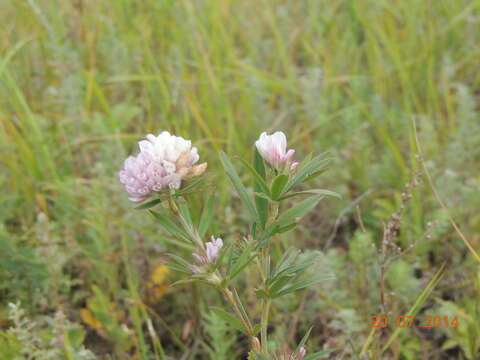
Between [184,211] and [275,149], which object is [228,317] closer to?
[184,211]

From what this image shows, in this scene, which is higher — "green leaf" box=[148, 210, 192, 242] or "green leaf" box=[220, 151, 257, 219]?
"green leaf" box=[220, 151, 257, 219]

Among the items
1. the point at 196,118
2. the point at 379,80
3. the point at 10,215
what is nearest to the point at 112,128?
the point at 196,118
